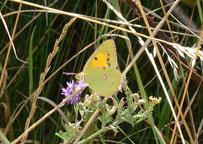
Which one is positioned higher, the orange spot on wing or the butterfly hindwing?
the orange spot on wing

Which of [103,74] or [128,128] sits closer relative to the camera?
[103,74]

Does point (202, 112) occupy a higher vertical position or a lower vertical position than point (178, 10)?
lower

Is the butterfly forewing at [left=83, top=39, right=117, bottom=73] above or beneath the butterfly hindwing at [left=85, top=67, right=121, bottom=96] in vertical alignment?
above

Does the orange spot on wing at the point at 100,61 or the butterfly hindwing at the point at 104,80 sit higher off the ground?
the orange spot on wing at the point at 100,61

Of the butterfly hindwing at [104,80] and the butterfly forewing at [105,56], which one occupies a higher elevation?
the butterfly forewing at [105,56]

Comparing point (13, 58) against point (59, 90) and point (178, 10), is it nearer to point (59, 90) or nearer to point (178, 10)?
point (59, 90)

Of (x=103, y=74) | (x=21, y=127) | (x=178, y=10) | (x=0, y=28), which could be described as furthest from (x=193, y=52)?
(x=0, y=28)

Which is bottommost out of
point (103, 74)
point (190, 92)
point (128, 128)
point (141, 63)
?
point (128, 128)

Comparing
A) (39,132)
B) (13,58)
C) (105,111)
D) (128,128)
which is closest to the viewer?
(105,111)
